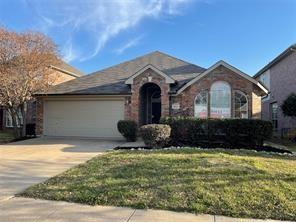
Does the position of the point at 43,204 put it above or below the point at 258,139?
below

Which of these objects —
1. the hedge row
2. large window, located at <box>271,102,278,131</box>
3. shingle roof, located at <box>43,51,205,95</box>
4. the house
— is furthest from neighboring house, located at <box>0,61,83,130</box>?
large window, located at <box>271,102,278,131</box>

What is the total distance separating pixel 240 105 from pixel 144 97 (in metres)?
5.96

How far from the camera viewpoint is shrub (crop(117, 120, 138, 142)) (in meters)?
16.8

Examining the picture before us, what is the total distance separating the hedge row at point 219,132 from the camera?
14125 millimetres

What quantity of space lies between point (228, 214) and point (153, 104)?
15.2 metres

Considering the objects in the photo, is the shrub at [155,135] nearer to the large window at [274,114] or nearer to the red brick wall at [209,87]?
the red brick wall at [209,87]

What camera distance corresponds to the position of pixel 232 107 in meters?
16.8

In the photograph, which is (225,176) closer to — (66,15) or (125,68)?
(66,15)

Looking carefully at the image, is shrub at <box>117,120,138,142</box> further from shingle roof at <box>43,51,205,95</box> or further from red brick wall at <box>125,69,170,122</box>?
shingle roof at <box>43,51,205,95</box>

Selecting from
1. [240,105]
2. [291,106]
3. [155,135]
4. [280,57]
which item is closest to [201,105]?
[240,105]

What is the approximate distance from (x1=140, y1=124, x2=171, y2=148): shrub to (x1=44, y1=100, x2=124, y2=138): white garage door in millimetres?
5089

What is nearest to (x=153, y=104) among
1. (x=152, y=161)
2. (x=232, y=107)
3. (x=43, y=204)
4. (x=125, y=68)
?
(x=125, y=68)

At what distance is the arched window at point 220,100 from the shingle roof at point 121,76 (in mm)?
2197

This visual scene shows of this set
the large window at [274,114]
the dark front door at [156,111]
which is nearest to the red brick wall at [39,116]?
the dark front door at [156,111]
